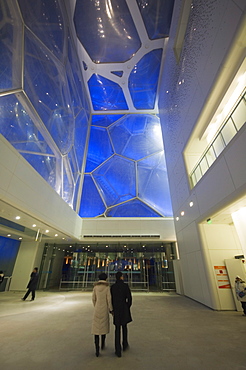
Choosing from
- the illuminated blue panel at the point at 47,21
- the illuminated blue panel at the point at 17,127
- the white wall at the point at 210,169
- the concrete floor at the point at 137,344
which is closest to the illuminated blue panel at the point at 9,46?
the illuminated blue panel at the point at 17,127

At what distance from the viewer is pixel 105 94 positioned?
56.8 feet

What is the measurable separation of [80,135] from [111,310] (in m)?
13.8

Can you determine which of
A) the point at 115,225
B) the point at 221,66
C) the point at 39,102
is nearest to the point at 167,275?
the point at 115,225

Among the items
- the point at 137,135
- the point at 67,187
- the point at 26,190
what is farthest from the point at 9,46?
the point at 137,135

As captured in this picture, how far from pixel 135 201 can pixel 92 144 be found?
300 inches

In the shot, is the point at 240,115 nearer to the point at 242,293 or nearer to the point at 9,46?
the point at 242,293

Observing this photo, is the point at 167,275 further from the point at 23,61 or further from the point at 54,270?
the point at 23,61

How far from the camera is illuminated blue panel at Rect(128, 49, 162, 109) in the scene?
46.9 feet

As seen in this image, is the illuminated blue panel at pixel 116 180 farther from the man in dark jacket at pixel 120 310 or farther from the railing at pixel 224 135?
the man in dark jacket at pixel 120 310

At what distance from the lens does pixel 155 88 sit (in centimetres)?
1619

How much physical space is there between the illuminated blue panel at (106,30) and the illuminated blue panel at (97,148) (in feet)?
20.7

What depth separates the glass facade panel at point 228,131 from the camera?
541 centimetres

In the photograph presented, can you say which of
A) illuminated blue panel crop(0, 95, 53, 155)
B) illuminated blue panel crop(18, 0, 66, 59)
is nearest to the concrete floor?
illuminated blue panel crop(0, 95, 53, 155)

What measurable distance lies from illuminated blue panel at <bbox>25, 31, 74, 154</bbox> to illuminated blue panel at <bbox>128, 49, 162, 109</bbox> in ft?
24.1
